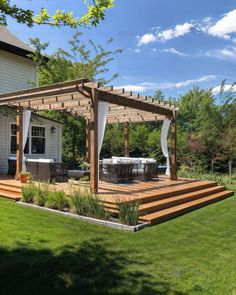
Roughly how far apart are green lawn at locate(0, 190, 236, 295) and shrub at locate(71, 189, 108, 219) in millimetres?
452

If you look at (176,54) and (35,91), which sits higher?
(176,54)

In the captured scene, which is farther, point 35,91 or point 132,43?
point 132,43

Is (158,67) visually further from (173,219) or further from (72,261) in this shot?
(72,261)

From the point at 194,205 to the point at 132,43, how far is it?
79.4 ft

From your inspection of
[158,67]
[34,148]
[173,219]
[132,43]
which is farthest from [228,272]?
[158,67]

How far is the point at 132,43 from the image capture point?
3066 cm

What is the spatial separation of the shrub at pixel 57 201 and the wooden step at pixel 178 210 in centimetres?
209

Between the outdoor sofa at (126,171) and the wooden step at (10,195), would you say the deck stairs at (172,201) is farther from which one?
the wooden step at (10,195)

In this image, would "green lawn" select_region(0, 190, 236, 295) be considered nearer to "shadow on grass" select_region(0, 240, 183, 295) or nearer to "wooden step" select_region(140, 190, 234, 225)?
"shadow on grass" select_region(0, 240, 183, 295)

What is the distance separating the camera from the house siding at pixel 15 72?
49.5 ft

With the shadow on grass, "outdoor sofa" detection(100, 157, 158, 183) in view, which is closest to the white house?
"outdoor sofa" detection(100, 157, 158, 183)

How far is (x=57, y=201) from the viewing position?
8203mm

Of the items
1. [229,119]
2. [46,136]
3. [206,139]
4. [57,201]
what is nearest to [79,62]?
[46,136]

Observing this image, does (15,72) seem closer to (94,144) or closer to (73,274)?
(94,144)
